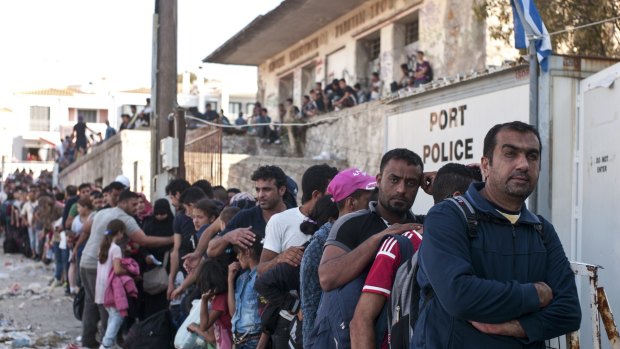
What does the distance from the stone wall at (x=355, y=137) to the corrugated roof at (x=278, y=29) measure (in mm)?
3293

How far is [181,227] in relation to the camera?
32.0ft

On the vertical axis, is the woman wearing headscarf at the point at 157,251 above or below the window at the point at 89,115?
below

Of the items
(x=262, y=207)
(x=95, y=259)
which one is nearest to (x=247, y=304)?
(x=262, y=207)

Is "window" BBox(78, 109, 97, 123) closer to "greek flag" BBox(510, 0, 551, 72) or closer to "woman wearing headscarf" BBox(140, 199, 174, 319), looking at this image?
"woman wearing headscarf" BBox(140, 199, 174, 319)

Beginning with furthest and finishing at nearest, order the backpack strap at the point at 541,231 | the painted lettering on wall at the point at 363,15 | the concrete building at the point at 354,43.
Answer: the painted lettering on wall at the point at 363,15
the concrete building at the point at 354,43
the backpack strap at the point at 541,231

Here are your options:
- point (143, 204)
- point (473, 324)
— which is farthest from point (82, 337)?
point (473, 324)

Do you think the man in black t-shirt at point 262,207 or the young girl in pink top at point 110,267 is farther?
the young girl in pink top at point 110,267

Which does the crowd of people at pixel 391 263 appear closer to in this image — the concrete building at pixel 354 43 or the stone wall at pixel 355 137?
the concrete building at pixel 354 43

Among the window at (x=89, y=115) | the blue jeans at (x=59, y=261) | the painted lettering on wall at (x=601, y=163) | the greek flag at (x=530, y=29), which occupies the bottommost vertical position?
the blue jeans at (x=59, y=261)

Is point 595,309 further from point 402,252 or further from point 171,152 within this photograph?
point 171,152

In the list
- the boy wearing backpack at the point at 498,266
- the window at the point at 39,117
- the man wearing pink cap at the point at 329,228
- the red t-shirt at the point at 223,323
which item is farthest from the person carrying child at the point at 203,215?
the window at the point at 39,117

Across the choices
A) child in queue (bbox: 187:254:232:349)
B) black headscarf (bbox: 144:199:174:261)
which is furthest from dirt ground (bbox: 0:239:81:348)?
child in queue (bbox: 187:254:232:349)

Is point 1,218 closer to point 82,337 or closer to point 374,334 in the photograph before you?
point 82,337

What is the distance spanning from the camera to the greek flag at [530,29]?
7148 mm
